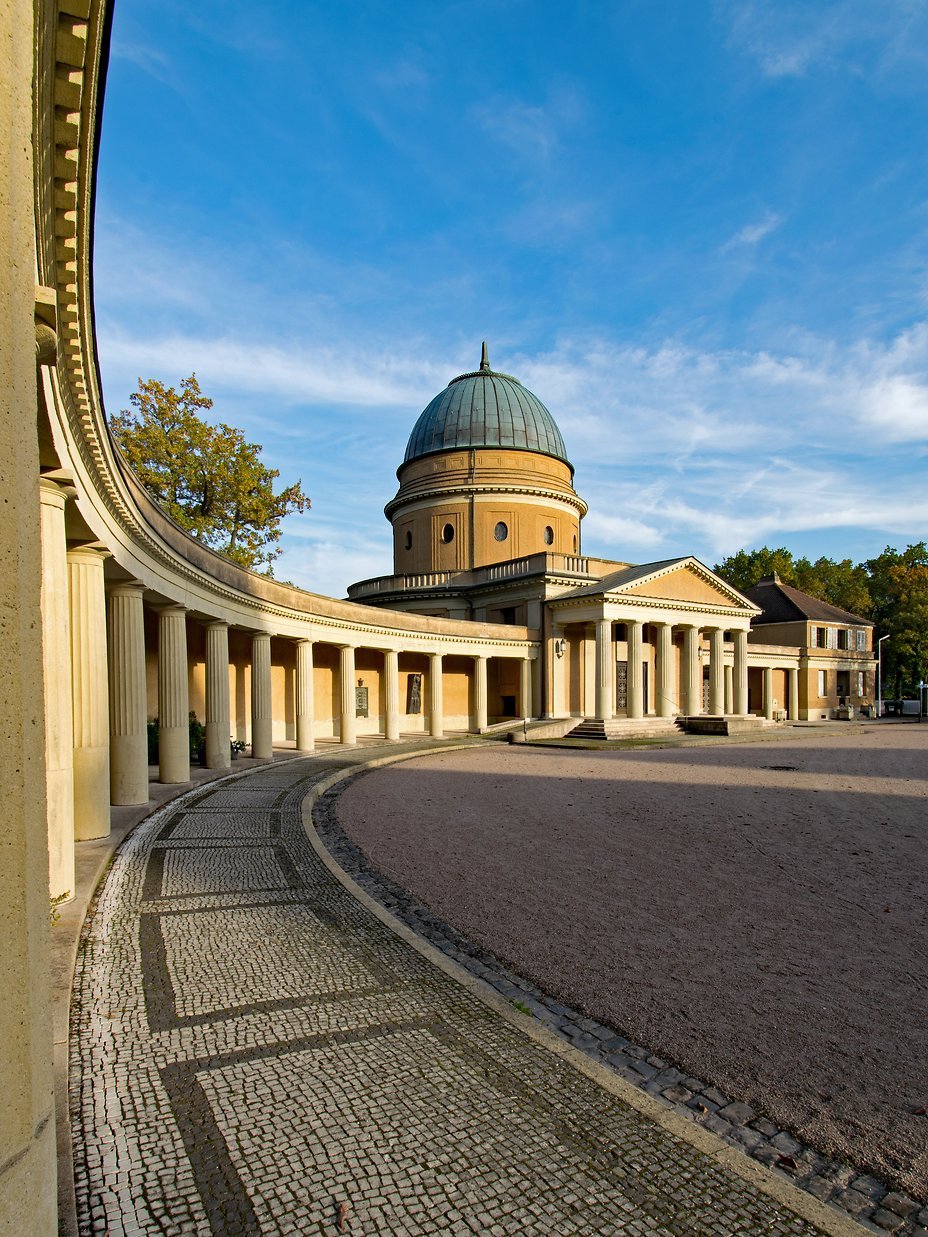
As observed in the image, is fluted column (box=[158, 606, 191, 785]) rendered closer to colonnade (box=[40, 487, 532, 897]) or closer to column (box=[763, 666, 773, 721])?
colonnade (box=[40, 487, 532, 897])

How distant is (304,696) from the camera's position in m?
25.5

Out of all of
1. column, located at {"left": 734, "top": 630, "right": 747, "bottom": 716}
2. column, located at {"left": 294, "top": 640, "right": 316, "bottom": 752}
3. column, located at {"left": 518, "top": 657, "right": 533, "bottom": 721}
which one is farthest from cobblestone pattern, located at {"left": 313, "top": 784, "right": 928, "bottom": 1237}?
column, located at {"left": 734, "top": 630, "right": 747, "bottom": 716}

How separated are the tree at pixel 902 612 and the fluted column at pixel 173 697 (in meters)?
70.3

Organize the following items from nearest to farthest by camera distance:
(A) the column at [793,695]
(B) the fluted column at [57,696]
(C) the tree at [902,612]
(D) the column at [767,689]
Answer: (B) the fluted column at [57,696], (D) the column at [767,689], (A) the column at [793,695], (C) the tree at [902,612]

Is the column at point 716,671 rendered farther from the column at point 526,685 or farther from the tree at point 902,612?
the tree at point 902,612

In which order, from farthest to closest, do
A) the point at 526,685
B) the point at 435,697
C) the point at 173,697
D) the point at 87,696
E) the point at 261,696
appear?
the point at 526,685 < the point at 435,697 < the point at 261,696 < the point at 173,697 < the point at 87,696

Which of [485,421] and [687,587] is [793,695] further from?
[485,421]

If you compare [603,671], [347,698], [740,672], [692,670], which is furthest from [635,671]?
[347,698]

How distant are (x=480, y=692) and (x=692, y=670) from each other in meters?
13.6

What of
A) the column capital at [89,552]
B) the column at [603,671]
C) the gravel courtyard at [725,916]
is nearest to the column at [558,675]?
the column at [603,671]

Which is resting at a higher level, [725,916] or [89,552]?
[89,552]

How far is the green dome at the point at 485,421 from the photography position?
4775 centimetres

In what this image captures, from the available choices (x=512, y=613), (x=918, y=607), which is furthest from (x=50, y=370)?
(x=918, y=607)

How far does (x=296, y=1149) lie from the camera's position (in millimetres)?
3807
